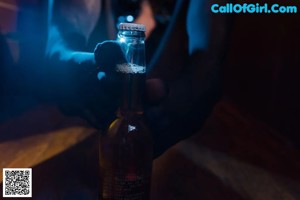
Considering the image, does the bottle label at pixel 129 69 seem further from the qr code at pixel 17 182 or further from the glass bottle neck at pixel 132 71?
the qr code at pixel 17 182

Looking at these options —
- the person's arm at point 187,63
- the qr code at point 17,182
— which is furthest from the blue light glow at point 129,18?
the qr code at point 17,182

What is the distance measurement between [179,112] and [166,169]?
11 cm

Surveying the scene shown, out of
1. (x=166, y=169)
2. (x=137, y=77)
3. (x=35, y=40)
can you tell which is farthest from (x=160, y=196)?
(x=35, y=40)

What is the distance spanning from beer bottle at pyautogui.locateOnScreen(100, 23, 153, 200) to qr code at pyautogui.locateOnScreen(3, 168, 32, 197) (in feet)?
0.43

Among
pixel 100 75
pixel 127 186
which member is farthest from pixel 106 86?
pixel 127 186

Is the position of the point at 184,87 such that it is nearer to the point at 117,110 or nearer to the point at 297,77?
the point at 117,110

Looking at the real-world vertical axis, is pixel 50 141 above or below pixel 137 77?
below

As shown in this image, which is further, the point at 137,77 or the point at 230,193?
the point at 230,193

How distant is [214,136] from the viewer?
0.94m

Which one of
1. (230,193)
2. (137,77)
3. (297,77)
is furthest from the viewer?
(297,77)

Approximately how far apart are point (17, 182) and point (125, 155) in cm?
19

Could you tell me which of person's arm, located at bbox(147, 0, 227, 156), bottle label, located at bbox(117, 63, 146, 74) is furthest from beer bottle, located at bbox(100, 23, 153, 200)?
person's arm, located at bbox(147, 0, 227, 156)

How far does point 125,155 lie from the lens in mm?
553

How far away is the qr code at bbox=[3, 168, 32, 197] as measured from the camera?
0.59 metres
